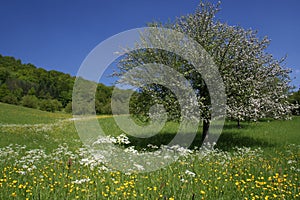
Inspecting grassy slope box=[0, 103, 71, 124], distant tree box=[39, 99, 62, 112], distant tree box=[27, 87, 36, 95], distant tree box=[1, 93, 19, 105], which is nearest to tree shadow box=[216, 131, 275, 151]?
grassy slope box=[0, 103, 71, 124]

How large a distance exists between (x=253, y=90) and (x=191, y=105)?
3.58m

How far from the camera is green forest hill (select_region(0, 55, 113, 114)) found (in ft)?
279

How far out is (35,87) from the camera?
3962 inches

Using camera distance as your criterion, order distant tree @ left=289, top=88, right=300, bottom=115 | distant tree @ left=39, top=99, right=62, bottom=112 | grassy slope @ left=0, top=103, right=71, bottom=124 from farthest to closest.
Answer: distant tree @ left=39, top=99, right=62, bottom=112, grassy slope @ left=0, top=103, right=71, bottom=124, distant tree @ left=289, top=88, right=300, bottom=115

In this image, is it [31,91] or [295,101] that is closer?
[295,101]

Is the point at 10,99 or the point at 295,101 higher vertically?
the point at 295,101

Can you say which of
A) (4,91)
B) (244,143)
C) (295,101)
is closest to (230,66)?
(244,143)

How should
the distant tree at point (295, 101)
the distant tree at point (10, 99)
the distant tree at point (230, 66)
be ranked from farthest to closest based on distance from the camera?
the distant tree at point (10, 99), the distant tree at point (295, 101), the distant tree at point (230, 66)

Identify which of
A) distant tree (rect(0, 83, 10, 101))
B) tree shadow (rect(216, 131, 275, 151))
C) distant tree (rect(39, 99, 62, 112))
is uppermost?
distant tree (rect(0, 83, 10, 101))

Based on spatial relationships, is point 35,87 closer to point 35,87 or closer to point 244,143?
point 35,87

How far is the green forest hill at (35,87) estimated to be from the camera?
8519cm

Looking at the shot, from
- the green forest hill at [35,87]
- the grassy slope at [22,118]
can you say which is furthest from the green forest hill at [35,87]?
the grassy slope at [22,118]

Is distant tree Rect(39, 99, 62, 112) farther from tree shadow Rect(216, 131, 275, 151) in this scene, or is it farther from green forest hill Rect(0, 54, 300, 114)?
tree shadow Rect(216, 131, 275, 151)

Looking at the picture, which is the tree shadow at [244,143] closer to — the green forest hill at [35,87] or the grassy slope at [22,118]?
the grassy slope at [22,118]
